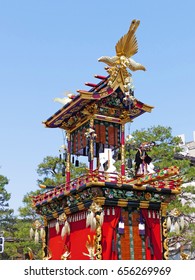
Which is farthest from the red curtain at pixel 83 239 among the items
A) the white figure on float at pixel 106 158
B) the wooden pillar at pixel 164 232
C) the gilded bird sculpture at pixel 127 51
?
the gilded bird sculpture at pixel 127 51

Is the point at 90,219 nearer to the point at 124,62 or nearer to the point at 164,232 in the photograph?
the point at 164,232

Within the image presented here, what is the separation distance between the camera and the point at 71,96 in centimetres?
2380

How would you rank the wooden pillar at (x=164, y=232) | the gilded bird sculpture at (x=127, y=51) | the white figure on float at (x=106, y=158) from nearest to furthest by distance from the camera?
the wooden pillar at (x=164, y=232)
the gilded bird sculpture at (x=127, y=51)
the white figure on float at (x=106, y=158)

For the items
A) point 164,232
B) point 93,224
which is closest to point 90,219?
point 93,224

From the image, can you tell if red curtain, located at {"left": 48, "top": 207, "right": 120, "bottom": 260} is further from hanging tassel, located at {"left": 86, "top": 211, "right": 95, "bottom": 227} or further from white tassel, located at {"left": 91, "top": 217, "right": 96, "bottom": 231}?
hanging tassel, located at {"left": 86, "top": 211, "right": 95, "bottom": 227}

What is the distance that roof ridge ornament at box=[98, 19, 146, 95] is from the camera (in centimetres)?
2162

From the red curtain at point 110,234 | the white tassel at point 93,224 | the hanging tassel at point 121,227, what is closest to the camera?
the white tassel at point 93,224

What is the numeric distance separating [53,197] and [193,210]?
1073 cm

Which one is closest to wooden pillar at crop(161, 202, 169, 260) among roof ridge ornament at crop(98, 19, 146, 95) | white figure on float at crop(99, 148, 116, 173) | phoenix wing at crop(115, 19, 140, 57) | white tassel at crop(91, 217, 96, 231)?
white figure on float at crop(99, 148, 116, 173)

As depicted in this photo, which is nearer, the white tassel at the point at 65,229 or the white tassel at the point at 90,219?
the white tassel at the point at 90,219

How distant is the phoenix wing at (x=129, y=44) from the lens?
21547 millimetres

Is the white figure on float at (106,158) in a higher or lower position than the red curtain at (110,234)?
higher

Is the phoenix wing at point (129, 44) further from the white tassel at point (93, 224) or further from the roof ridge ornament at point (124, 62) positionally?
the white tassel at point (93, 224)

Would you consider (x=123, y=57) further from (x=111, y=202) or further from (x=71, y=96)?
(x=111, y=202)
